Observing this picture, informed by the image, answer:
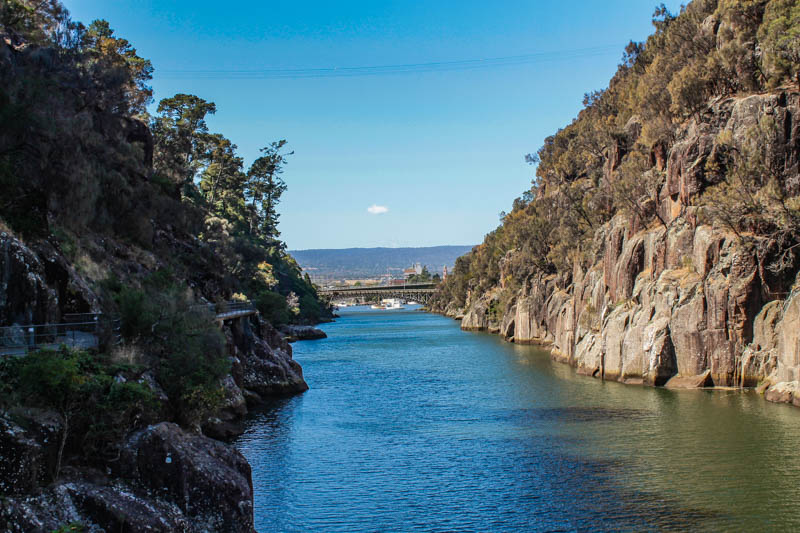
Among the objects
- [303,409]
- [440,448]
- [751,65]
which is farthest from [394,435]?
[751,65]

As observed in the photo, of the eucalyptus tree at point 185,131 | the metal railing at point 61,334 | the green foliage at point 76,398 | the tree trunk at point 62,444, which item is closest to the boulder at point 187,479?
the green foliage at point 76,398

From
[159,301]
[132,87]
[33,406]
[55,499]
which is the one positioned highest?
[132,87]

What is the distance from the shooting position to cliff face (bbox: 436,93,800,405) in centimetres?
4184

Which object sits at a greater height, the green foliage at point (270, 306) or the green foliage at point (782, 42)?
the green foliage at point (782, 42)

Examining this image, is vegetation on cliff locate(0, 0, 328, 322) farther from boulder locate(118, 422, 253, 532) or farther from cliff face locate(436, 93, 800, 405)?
cliff face locate(436, 93, 800, 405)

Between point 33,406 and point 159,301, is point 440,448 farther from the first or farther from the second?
point 33,406

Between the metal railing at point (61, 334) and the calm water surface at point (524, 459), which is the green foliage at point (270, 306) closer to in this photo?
the calm water surface at point (524, 459)

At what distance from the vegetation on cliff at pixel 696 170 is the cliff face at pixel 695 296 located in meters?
0.56

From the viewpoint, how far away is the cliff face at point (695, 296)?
41.8 meters

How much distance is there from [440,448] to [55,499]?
1929 centimetres

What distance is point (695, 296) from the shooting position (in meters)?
45.3

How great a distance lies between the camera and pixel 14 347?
823 inches

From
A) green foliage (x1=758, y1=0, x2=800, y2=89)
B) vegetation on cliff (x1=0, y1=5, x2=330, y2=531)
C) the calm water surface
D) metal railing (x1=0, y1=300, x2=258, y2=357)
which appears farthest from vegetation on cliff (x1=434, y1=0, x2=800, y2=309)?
metal railing (x1=0, y1=300, x2=258, y2=357)

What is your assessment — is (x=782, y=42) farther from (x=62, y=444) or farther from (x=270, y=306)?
(x=270, y=306)
